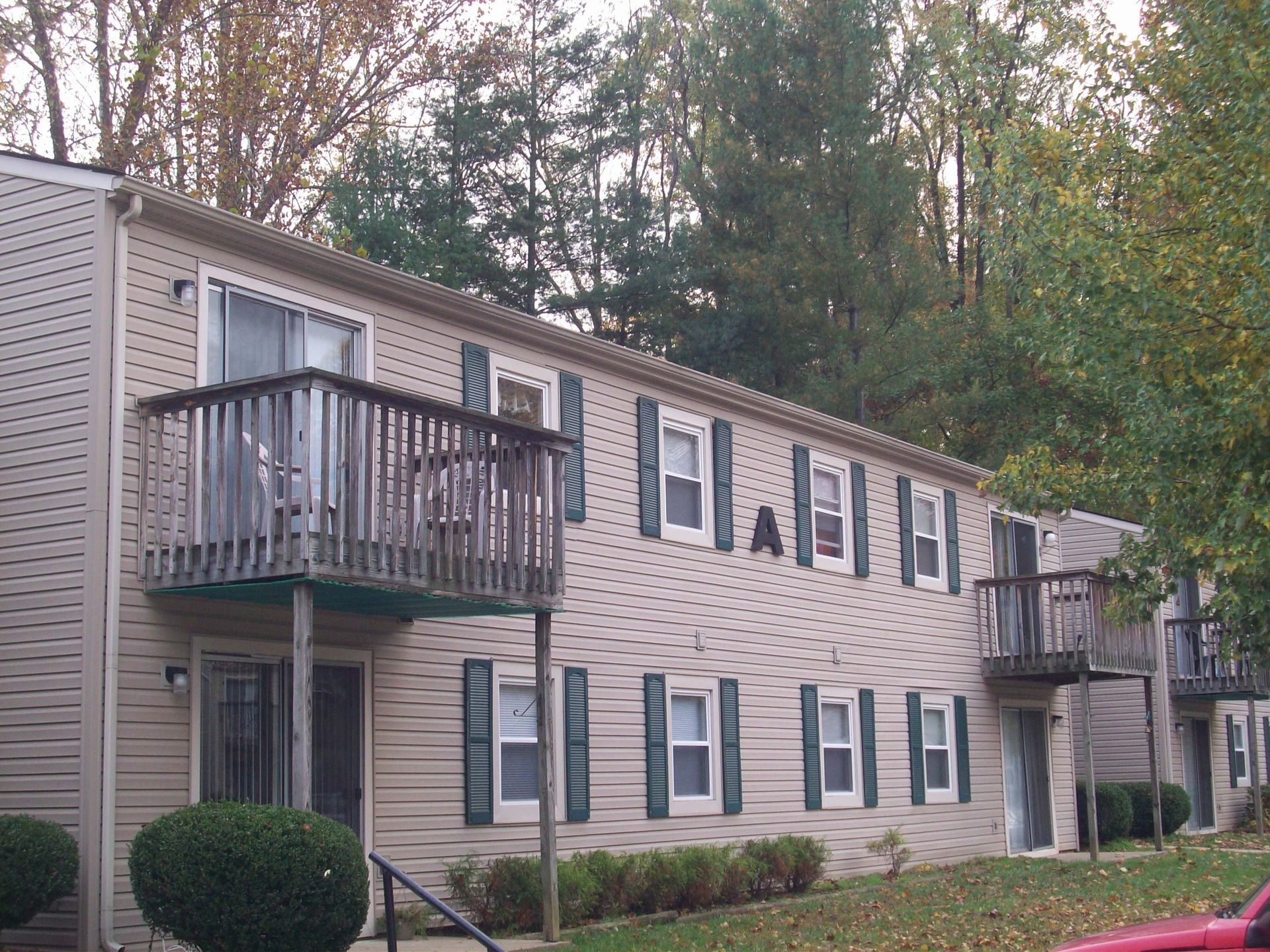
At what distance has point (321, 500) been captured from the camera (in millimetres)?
10578

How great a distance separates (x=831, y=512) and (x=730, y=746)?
4562 mm

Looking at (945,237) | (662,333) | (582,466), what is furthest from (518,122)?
(582,466)

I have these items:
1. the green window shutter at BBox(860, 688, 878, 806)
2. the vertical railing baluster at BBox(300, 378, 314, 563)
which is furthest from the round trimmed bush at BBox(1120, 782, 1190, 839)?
the vertical railing baluster at BBox(300, 378, 314, 563)

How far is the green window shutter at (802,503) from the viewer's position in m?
20.0

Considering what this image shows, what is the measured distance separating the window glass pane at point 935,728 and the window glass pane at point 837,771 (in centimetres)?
232

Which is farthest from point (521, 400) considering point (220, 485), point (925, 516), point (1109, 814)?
point (1109, 814)

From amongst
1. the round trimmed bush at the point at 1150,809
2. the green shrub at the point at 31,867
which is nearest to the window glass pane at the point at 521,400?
the green shrub at the point at 31,867

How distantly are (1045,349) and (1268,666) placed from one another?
435cm

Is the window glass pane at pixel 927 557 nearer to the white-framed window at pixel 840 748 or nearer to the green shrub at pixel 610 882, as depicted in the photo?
the white-framed window at pixel 840 748

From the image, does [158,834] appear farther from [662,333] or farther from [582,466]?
[662,333]

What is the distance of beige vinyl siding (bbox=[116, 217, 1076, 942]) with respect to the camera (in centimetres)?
1150

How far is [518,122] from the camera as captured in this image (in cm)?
3164

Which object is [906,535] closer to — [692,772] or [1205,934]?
[692,772]

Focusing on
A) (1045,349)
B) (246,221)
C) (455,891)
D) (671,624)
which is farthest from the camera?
(671,624)
